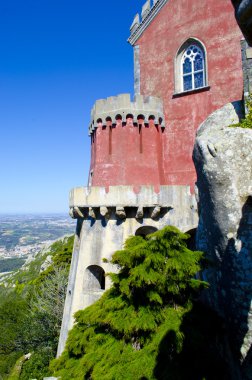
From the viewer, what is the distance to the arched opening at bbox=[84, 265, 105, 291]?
13.3 metres

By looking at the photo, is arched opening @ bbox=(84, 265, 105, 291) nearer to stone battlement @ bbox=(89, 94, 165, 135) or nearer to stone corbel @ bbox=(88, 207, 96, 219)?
stone corbel @ bbox=(88, 207, 96, 219)

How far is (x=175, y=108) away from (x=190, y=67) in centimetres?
239

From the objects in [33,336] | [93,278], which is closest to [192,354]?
[93,278]

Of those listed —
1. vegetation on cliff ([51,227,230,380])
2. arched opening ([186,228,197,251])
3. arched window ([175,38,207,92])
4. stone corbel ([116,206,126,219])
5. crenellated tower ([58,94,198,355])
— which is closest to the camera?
vegetation on cliff ([51,227,230,380])

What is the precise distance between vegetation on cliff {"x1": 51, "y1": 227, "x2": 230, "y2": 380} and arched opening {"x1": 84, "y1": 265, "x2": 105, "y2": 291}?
580 centimetres

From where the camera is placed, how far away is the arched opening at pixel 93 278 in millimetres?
13305

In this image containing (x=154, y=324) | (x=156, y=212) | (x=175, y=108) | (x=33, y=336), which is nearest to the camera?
(x=154, y=324)

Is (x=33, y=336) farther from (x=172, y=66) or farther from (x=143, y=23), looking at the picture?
(x=143, y=23)

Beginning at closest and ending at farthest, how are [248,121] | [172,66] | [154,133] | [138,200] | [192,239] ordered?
1. [248,121]
2. [138,200]
3. [192,239]
4. [154,133]
5. [172,66]

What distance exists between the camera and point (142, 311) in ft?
21.3

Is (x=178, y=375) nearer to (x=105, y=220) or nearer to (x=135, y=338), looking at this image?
(x=135, y=338)

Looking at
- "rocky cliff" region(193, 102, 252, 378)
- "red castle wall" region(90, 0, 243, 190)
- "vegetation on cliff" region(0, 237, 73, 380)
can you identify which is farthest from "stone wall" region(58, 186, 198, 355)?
"vegetation on cliff" region(0, 237, 73, 380)

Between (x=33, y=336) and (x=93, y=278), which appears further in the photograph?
(x=33, y=336)

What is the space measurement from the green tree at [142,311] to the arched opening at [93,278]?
19.2 feet
